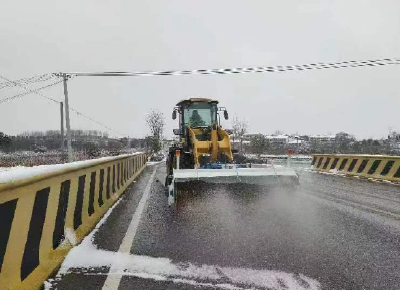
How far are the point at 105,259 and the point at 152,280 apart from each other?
0.88 meters

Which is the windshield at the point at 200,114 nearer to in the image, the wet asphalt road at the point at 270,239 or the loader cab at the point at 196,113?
the loader cab at the point at 196,113

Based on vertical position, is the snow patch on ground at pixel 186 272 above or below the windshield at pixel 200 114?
below

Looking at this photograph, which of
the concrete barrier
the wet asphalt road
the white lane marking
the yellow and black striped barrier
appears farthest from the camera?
the yellow and black striped barrier

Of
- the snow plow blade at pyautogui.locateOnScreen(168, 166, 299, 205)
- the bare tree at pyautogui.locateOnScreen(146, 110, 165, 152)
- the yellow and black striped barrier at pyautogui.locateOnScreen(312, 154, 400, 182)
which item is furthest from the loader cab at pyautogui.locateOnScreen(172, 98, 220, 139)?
the bare tree at pyautogui.locateOnScreen(146, 110, 165, 152)

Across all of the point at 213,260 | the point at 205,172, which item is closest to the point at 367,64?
the point at 205,172

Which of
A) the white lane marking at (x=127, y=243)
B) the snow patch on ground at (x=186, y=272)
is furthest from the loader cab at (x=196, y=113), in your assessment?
the snow patch on ground at (x=186, y=272)

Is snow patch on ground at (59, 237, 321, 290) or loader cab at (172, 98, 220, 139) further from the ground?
loader cab at (172, 98, 220, 139)

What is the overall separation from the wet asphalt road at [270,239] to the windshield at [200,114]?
5041 millimetres

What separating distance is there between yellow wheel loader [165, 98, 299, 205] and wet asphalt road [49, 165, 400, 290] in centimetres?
53

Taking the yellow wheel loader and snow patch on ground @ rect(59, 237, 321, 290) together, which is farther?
the yellow wheel loader

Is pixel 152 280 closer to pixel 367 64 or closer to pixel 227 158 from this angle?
pixel 227 158

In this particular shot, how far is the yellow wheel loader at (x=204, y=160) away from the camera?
27.7 feet

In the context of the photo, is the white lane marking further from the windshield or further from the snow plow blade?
the windshield

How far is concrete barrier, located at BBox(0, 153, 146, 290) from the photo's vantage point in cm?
290
